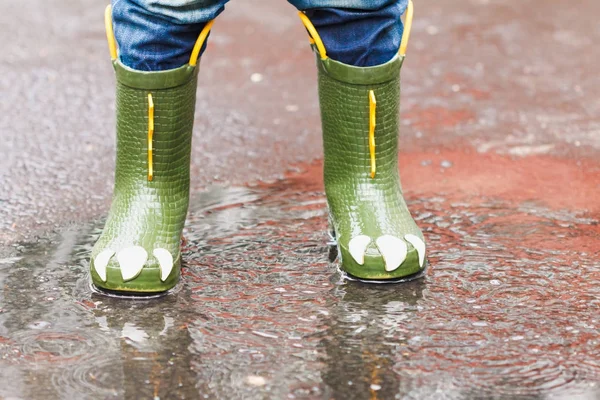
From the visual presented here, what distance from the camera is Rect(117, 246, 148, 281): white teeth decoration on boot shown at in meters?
1.82

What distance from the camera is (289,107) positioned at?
3.08 metres

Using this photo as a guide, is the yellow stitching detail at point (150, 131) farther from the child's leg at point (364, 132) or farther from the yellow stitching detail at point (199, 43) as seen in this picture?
the child's leg at point (364, 132)

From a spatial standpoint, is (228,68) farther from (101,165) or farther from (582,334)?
(582,334)

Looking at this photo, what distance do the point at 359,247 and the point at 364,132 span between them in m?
0.24

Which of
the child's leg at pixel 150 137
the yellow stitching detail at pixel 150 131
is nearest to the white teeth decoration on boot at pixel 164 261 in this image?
the child's leg at pixel 150 137

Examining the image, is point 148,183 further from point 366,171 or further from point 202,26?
point 366,171

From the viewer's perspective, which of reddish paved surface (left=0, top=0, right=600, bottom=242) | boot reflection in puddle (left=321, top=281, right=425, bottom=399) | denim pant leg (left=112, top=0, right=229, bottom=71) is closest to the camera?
boot reflection in puddle (left=321, top=281, right=425, bottom=399)

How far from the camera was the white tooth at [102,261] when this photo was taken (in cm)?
183

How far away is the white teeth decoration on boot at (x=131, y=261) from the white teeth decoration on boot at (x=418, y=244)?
1.69ft

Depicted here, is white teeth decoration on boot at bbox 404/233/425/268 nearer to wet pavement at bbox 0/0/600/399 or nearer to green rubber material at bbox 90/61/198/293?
wet pavement at bbox 0/0/600/399

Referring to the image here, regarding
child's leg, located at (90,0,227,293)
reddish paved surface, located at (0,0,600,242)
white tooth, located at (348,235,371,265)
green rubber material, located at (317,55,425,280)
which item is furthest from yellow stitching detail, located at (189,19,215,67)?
reddish paved surface, located at (0,0,600,242)

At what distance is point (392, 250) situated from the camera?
1.88 m

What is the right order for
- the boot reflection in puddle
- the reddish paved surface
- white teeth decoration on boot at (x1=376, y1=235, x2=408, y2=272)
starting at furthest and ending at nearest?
the reddish paved surface < white teeth decoration on boot at (x1=376, y1=235, x2=408, y2=272) < the boot reflection in puddle

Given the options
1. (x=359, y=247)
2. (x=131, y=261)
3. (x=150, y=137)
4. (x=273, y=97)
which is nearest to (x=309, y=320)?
(x=359, y=247)
